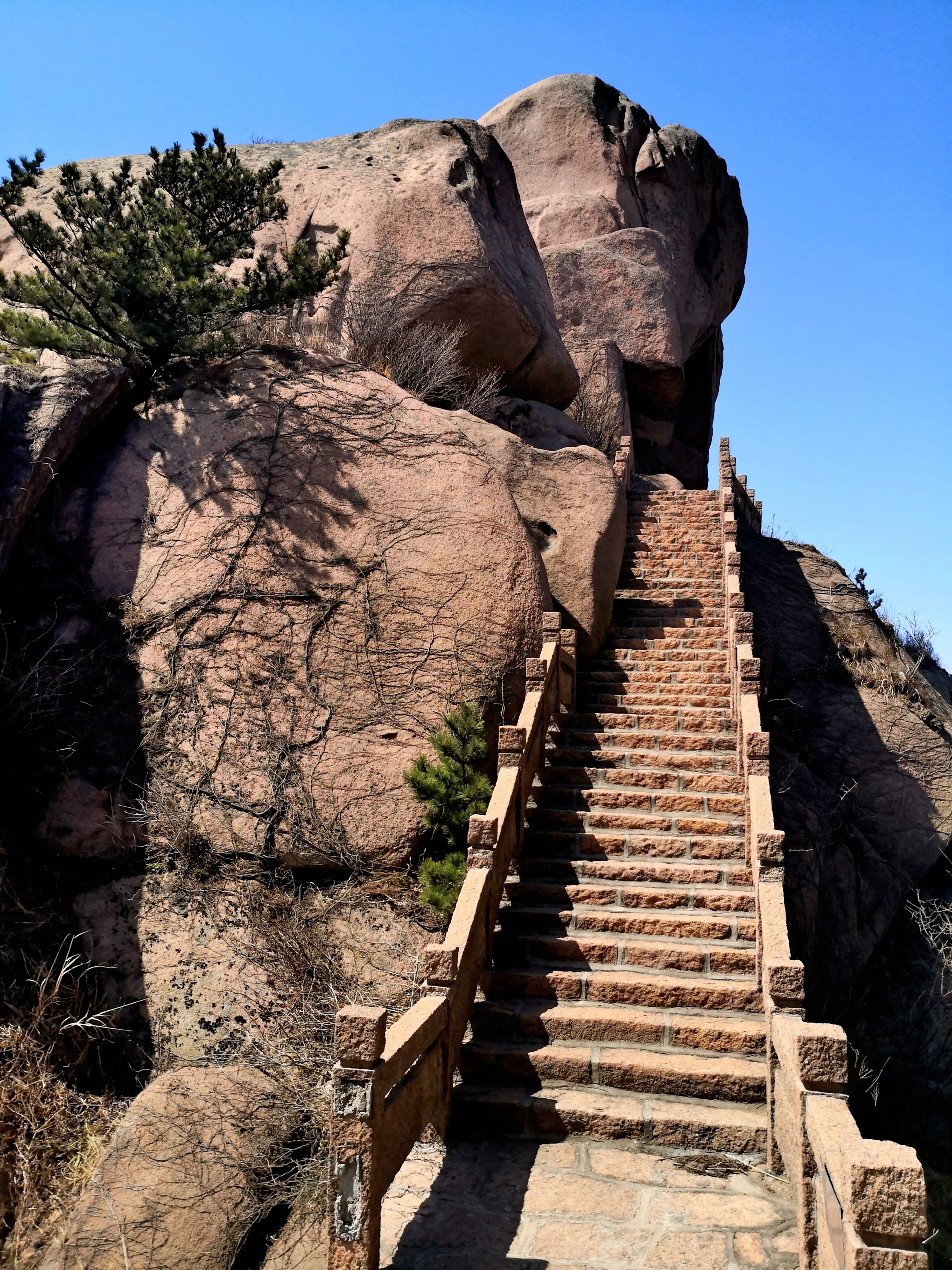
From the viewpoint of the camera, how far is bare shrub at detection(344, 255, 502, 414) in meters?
14.3

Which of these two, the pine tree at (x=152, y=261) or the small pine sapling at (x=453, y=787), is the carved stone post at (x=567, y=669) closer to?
the small pine sapling at (x=453, y=787)

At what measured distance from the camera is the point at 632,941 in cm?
791

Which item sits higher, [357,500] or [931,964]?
[357,500]

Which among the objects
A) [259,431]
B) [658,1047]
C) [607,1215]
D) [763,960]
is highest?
[259,431]

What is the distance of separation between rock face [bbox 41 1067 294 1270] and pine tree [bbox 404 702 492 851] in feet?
8.31

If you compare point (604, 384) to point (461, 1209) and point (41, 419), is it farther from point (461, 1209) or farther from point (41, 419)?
point (461, 1209)

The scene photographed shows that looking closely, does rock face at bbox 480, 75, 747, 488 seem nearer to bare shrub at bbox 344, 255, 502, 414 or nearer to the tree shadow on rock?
bare shrub at bbox 344, 255, 502, 414

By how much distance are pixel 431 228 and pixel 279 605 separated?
7.97 meters

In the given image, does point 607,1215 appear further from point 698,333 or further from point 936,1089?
point 698,333

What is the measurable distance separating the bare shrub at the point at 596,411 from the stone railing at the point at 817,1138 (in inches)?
454

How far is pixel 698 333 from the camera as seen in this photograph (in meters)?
28.5

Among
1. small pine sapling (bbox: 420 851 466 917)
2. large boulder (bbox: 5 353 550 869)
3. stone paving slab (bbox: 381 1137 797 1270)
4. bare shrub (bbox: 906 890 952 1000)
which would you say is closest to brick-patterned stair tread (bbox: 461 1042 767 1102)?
stone paving slab (bbox: 381 1137 797 1270)

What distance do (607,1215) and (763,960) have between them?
6.40ft

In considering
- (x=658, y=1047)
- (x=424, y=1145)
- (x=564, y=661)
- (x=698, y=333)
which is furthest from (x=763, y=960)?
(x=698, y=333)
